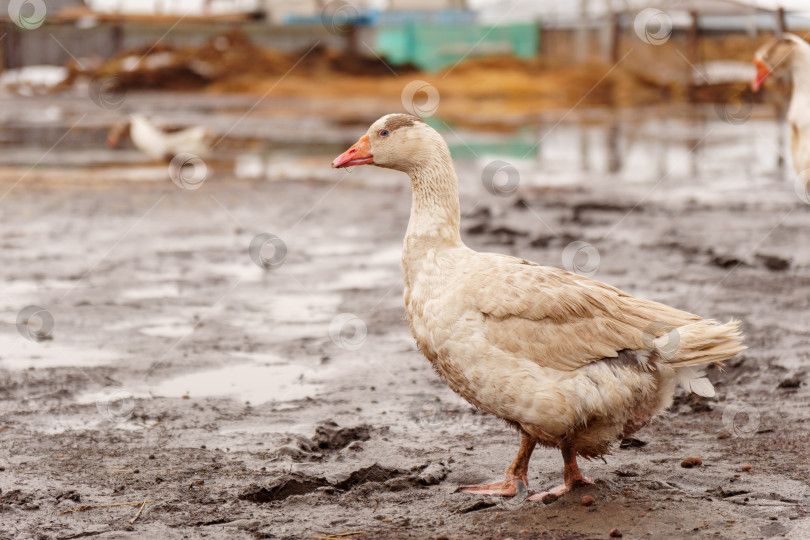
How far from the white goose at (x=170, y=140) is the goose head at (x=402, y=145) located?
44.7 ft

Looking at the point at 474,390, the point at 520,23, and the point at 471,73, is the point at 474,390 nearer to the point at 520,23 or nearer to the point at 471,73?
the point at 471,73

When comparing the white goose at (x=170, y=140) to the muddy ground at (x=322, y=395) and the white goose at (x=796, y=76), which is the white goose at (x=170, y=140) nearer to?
the muddy ground at (x=322, y=395)

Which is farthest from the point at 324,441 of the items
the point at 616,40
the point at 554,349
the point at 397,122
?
the point at 616,40

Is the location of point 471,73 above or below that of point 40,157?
above

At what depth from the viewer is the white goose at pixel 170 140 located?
1808 cm

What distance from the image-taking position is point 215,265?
9898 millimetres

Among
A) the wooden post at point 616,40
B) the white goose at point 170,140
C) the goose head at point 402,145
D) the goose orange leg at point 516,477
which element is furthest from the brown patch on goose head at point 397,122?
the wooden post at point 616,40

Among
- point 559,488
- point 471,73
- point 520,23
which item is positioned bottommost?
point 559,488

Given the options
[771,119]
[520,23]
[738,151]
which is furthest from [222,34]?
[738,151]

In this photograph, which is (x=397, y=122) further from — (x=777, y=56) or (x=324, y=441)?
(x=777, y=56)

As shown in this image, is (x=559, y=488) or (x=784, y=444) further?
(x=784, y=444)

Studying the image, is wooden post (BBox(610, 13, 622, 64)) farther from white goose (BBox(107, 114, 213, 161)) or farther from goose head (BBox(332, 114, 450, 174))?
goose head (BBox(332, 114, 450, 174))

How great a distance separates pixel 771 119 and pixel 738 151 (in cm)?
796

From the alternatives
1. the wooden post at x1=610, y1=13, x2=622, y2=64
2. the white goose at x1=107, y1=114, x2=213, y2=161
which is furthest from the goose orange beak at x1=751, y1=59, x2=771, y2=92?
the wooden post at x1=610, y1=13, x2=622, y2=64
